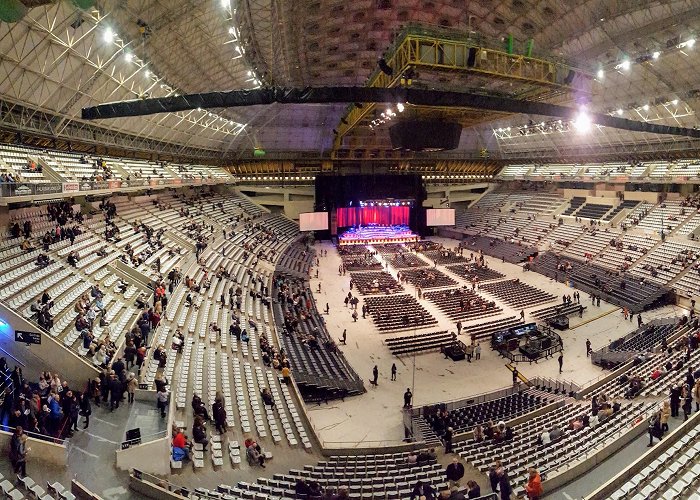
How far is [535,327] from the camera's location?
25.2m

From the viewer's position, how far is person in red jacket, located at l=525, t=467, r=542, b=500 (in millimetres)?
10086

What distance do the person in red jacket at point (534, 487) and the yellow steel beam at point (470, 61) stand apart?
15959 millimetres

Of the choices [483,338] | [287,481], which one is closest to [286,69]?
[483,338]

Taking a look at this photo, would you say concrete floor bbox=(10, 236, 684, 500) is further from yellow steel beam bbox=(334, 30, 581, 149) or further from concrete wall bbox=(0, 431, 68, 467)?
yellow steel beam bbox=(334, 30, 581, 149)

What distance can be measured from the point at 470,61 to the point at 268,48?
15780 mm

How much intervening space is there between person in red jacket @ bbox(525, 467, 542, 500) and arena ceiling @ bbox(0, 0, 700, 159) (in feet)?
41.2

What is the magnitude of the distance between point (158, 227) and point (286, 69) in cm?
1577

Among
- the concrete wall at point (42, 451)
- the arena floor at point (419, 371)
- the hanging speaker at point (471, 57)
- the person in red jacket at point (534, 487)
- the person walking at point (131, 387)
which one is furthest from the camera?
the hanging speaker at point (471, 57)

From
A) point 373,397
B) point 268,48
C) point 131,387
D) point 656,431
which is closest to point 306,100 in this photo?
point 131,387

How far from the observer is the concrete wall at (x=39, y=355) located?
12.5 meters

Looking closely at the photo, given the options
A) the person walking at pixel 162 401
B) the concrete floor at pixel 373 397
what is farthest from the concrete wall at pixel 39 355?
the person walking at pixel 162 401

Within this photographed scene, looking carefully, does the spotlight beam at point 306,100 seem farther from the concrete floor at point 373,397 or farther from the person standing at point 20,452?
the person standing at point 20,452

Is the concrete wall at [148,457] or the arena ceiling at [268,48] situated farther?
the arena ceiling at [268,48]

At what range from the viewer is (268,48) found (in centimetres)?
3002
